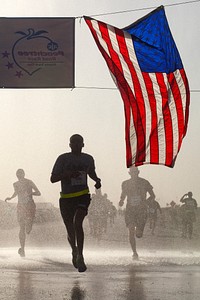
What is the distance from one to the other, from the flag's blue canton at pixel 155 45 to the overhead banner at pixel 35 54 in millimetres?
1895

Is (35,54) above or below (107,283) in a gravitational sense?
above

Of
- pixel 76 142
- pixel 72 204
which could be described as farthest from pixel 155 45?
pixel 72 204

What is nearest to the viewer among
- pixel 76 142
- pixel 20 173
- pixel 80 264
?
pixel 80 264

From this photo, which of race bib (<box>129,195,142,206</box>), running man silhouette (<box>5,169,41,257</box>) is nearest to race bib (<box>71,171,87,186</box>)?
race bib (<box>129,195,142,206</box>)

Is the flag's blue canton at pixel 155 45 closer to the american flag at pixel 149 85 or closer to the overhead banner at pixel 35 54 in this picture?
the american flag at pixel 149 85

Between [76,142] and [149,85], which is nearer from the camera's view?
[76,142]

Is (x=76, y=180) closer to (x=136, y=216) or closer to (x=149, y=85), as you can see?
(x=149, y=85)

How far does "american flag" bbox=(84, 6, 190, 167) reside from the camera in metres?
11.2

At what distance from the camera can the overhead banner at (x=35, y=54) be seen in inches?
526

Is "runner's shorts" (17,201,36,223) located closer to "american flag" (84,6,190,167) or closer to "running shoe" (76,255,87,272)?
"american flag" (84,6,190,167)

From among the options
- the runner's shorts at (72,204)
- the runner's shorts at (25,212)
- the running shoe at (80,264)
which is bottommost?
the running shoe at (80,264)

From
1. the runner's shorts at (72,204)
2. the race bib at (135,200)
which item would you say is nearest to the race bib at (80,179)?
the runner's shorts at (72,204)

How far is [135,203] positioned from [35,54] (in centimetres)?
321

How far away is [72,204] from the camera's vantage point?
9023 millimetres
